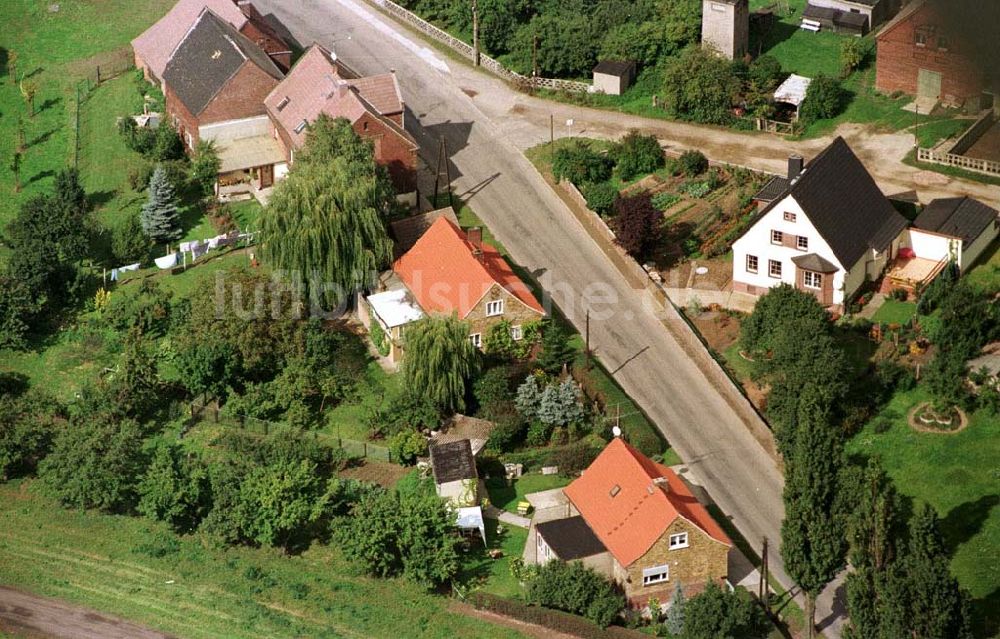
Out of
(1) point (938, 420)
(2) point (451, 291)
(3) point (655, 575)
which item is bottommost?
(3) point (655, 575)

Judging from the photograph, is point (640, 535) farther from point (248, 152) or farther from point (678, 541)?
point (248, 152)

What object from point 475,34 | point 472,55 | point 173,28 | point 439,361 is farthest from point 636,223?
point 173,28

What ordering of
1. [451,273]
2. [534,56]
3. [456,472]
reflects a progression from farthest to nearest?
[534,56]
[451,273]
[456,472]

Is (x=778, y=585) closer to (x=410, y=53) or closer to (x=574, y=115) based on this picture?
(x=574, y=115)

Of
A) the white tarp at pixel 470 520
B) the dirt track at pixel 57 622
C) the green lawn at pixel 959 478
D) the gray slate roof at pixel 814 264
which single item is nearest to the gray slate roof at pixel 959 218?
the gray slate roof at pixel 814 264

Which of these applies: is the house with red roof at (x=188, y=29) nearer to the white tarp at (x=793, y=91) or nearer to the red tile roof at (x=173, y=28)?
the red tile roof at (x=173, y=28)

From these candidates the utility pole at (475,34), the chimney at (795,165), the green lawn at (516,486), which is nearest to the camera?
the green lawn at (516,486)
